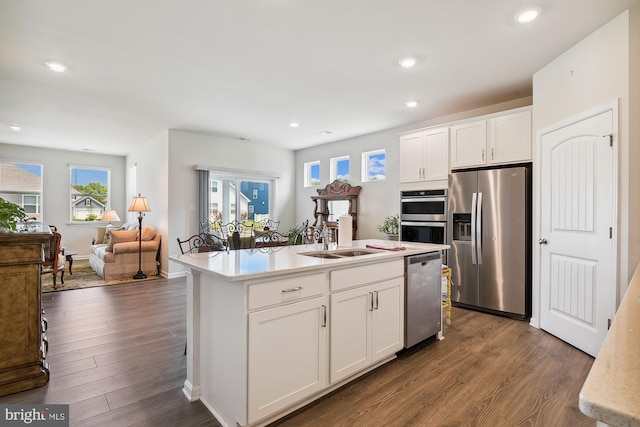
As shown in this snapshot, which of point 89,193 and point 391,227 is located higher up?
point 89,193

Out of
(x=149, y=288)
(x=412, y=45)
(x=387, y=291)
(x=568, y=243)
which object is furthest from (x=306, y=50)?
(x=149, y=288)

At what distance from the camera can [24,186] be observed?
7.48m

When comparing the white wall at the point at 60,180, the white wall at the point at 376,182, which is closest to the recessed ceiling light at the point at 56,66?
the white wall at the point at 376,182

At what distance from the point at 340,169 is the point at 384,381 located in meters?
5.09

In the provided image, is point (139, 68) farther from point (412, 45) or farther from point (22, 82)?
point (412, 45)

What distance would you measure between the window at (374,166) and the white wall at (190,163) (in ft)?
7.68

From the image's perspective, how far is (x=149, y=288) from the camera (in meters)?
5.12

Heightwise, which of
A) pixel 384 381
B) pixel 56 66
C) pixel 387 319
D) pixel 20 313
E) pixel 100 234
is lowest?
pixel 384 381

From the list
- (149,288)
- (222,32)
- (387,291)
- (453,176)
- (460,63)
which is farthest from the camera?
(149,288)

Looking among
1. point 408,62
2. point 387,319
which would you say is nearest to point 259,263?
point 387,319

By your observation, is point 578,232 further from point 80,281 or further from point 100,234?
point 100,234

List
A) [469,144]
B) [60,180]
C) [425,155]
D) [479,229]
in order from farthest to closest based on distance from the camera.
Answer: [60,180], [425,155], [469,144], [479,229]

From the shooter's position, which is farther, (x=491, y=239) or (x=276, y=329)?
(x=491, y=239)

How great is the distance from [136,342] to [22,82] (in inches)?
132
